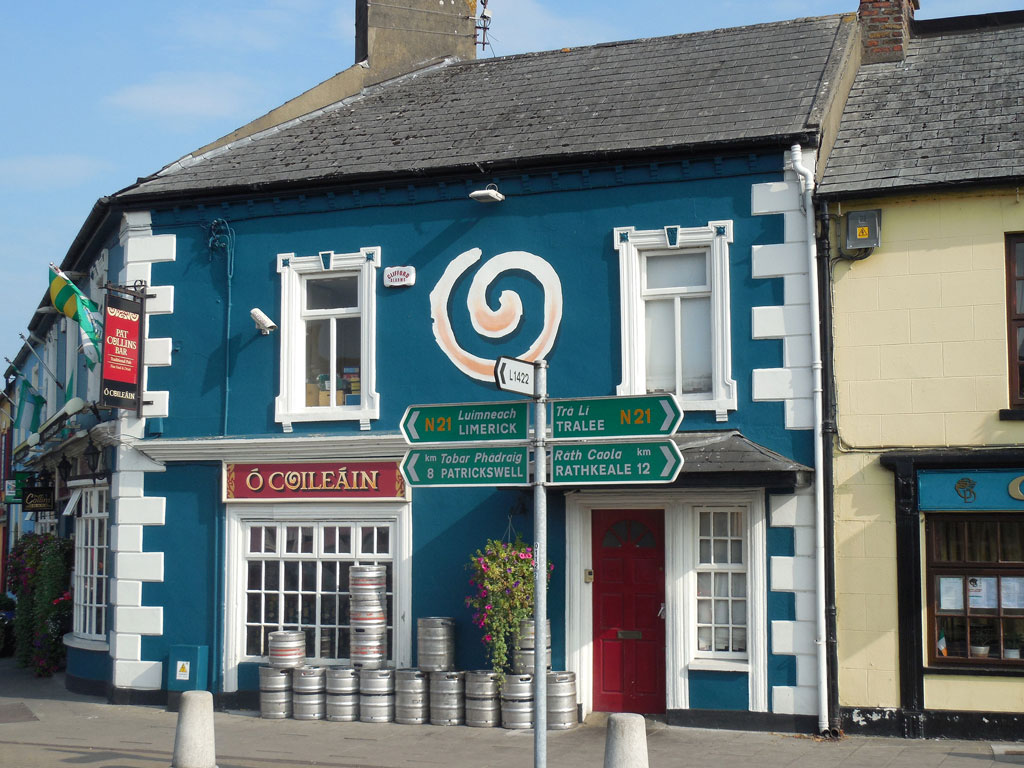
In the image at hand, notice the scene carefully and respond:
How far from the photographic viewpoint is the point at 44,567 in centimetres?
1777

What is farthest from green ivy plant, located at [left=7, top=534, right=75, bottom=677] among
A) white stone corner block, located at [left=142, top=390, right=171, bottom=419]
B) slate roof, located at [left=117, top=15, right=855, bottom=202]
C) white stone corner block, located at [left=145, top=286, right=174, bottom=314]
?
slate roof, located at [left=117, top=15, right=855, bottom=202]

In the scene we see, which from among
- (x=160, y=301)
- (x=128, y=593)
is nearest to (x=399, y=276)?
(x=160, y=301)

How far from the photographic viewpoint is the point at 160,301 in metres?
14.9

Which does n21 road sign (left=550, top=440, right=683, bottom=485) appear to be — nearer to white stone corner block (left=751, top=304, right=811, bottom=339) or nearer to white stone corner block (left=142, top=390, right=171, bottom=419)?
white stone corner block (left=751, top=304, right=811, bottom=339)

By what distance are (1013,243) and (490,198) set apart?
18.1 feet

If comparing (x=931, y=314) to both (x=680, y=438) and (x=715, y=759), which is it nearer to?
(x=680, y=438)

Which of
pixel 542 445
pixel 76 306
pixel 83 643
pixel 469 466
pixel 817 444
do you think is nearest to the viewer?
pixel 542 445

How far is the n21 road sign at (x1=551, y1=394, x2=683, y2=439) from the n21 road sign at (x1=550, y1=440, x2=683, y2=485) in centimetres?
8

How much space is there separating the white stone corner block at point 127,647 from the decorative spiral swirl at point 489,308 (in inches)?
206

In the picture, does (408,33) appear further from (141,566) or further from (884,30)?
(141,566)

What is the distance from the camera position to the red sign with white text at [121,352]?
46.4 ft

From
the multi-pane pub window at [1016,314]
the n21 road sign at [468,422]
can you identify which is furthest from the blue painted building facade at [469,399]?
the n21 road sign at [468,422]

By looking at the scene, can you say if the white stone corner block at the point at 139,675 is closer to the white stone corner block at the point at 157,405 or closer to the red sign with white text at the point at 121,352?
the white stone corner block at the point at 157,405

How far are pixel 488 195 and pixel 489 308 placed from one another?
127cm
